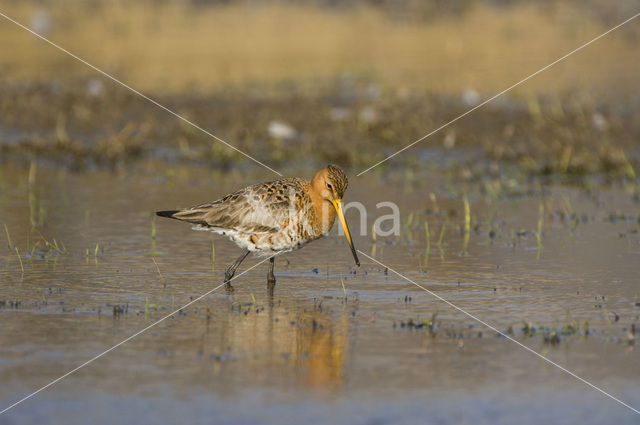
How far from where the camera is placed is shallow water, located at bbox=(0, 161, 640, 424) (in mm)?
6355

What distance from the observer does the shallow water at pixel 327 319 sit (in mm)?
6355

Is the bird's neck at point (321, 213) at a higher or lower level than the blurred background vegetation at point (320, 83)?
lower

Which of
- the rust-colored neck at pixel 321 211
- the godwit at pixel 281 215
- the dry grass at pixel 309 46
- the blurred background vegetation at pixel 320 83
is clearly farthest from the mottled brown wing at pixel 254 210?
the dry grass at pixel 309 46

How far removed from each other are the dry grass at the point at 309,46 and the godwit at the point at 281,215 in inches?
445

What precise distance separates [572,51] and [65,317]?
1970 cm

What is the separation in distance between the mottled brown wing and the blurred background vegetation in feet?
20.6

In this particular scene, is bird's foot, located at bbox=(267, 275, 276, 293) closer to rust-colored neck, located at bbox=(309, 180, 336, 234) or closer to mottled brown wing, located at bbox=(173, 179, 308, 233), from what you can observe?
mottled brown wing, located at bbox=(173, 179, 308, 233)

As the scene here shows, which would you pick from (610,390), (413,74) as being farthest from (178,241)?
(413,74)

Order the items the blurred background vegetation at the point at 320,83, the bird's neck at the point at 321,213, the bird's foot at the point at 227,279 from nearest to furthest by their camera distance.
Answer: the bird's foot at the point at 227,279, the bird's neck at the point at 321,213, the blurred background vegetation at the point at 320,83

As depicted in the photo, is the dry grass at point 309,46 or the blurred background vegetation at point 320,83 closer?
the blurred background vegetation at point 320,83

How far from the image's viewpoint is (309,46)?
1081 inches

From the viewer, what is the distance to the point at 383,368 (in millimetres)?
7012

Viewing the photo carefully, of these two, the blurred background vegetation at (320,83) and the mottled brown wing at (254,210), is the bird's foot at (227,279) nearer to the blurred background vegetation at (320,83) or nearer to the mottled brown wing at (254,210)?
the mottled brown wing at (254,210)

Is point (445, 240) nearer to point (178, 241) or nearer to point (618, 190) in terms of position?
point (178, 241)
